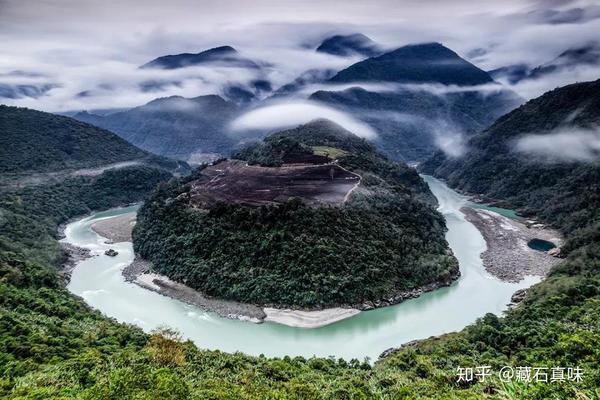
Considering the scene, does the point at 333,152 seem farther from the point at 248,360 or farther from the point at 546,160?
the point at 248,360

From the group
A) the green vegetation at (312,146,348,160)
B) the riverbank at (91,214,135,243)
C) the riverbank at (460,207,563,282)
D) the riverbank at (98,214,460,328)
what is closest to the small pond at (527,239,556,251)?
the riverbank at (460,207,563,282)

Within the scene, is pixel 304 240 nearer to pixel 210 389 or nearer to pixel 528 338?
pixel 528 338

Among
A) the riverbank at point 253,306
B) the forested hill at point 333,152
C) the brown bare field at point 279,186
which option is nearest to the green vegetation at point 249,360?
the riverbank at point 253,306

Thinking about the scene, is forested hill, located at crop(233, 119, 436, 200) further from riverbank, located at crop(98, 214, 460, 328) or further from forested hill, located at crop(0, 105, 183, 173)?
forested hill, located at crop(0, 105, 183, 173)

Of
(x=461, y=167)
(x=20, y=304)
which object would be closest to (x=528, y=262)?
(x=20, y=304)

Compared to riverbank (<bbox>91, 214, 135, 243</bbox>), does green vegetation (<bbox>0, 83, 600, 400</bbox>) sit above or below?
below

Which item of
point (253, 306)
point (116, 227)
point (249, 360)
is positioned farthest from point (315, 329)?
point (116, 227)
